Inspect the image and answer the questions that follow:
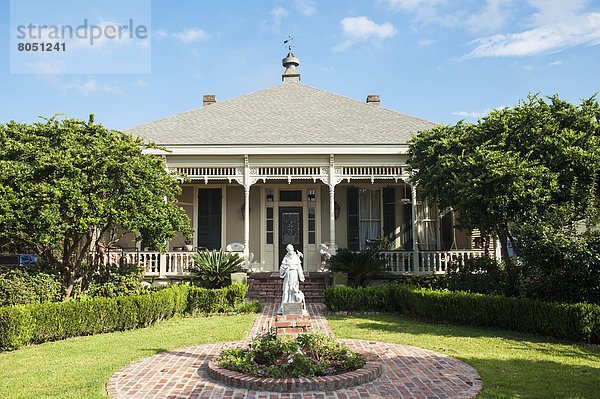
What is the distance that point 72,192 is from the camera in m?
9.23

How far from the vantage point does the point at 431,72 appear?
468 inches

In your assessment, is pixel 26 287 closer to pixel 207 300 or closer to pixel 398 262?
pixel 207 300

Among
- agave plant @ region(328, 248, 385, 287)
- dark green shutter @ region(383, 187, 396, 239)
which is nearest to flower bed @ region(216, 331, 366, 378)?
agave plant @ region(328, 248, 385, 287)

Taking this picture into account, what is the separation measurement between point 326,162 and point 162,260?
19.4 feet

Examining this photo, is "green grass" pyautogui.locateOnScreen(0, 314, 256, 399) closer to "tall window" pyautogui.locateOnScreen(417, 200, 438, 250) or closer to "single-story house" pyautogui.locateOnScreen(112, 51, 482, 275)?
"single-story house" pyautogui.locateOnScreen(112, 51, 482, 275)

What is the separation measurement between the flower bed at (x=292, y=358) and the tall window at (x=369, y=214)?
972 cm

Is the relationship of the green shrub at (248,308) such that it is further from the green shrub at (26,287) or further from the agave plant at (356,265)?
the green shrub at (26,287)

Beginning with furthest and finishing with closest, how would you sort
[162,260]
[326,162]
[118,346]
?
[326,162]
[162,260]
[118,346]

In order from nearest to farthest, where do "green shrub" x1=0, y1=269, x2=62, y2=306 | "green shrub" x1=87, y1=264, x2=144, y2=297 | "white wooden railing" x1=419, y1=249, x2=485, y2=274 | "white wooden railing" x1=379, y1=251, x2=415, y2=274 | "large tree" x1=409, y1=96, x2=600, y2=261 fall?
"green shrub" x1=0, y1=269, x2=62, y2=306 → "large tree" x1=409, y1=96, x2=600, y2=261 → "green shrub" x1=87, y1=264, x2=144, y2=297 → "white wooden railing" x1=419, y1=249, x2=485, y2=274 → "white wooden railing" x1=379, y1=251, x2=415, y2=274

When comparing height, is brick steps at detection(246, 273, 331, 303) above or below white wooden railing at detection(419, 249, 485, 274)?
below

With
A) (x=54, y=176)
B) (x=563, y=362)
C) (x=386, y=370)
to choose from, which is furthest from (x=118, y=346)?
(x=563, y=362)

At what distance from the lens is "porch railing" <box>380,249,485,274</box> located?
13742 millimetres

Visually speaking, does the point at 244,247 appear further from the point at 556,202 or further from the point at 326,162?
the point at 556,202

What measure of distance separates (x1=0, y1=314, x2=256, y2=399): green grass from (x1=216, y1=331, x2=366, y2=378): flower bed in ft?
5.69
